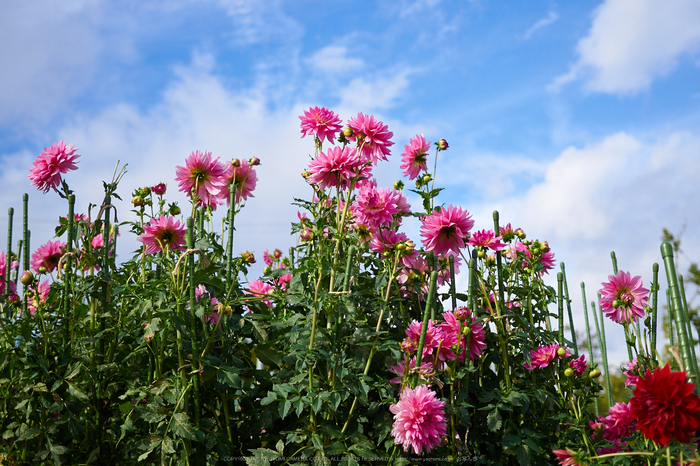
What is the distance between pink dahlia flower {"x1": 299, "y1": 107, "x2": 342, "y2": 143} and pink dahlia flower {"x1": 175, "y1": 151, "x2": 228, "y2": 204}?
35 centimetres

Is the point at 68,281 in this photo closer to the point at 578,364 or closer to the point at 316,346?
the point at 316,346

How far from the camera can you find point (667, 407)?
1.38m

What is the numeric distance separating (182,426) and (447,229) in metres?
1.06

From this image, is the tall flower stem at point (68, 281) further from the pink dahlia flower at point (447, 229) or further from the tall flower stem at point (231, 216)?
the pink dahlia flower at point (447, 229)

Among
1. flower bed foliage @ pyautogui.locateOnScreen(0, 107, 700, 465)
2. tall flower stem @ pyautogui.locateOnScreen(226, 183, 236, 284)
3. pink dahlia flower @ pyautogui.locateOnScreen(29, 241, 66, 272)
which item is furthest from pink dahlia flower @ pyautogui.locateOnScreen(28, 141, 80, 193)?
tall flower stem @ pyautogui.locateOnScreen(226, 183, 236, 284)

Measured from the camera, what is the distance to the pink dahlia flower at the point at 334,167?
206 cm

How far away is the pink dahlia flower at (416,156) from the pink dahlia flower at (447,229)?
0.36 m

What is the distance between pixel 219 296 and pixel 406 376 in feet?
2.44

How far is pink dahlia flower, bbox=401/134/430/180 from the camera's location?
7.68 ft

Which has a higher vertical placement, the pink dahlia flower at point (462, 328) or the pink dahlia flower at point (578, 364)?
the pink dahlia flower at point (462, 328)

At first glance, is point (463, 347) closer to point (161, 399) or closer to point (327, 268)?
point (327, 268)

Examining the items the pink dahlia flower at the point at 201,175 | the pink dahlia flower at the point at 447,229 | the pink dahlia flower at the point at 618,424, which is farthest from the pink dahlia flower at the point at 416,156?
the pink dahlia flower at the point at 618,424

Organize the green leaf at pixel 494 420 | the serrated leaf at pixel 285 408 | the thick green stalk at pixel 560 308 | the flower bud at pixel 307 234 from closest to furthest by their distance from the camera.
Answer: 1. the serrated leaf at pixel 285 408
2. the green leaf at pixel 494 420
3. the flower bud at pixel 307 234
4. the thick green stalk at pixel 560 308

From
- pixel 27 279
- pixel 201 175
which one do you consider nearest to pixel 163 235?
pixel 201 175
